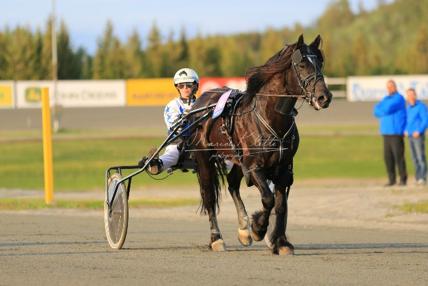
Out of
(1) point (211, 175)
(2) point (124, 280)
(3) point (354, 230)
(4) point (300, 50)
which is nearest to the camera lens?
(2) point (124, 280)

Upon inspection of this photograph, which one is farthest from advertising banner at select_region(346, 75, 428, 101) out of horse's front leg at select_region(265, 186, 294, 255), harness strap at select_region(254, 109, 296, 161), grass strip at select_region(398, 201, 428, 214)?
harness strap at select_region(254, 109, 296, 161)

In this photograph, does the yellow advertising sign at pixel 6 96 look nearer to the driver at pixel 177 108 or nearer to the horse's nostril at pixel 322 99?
the driver at pixel 177 108

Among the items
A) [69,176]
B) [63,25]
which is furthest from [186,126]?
[63,25]

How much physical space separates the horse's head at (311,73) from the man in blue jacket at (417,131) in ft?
34.7

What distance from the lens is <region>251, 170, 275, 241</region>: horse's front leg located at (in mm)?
10305

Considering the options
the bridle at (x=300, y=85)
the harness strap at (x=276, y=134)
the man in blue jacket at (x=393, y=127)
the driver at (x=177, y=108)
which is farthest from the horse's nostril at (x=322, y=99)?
the man in blue jacket at (x=393, y=127)

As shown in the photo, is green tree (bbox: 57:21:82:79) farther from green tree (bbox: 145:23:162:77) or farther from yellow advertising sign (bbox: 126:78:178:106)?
yellow advertising sign (bbox: 126:78:178:106)

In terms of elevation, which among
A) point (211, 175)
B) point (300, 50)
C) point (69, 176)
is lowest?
point (69, 176)

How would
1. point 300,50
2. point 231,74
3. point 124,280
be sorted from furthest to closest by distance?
1. point 231,74
2. point 300,50
3. point 124,280

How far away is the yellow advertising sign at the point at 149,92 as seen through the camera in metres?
56.8

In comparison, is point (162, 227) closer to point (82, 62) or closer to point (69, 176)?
point (69, 176)

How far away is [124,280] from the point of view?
862cm

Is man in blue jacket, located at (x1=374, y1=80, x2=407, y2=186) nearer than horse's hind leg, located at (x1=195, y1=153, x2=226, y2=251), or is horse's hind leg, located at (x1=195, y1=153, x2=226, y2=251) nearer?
horse's hind leg, located at (x1=195, y1=153, x2=226, y2=251)

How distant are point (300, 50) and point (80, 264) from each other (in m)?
2.83
